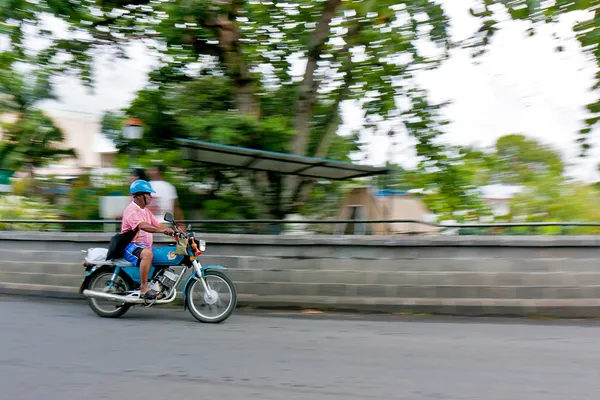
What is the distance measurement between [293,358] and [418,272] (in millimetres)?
3162

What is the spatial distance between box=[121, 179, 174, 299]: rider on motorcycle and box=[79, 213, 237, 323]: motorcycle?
9 cm

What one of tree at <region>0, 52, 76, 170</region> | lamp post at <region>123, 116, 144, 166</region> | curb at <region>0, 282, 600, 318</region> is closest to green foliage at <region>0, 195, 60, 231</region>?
lamp post at <region>123, 116, 144, 166</region>

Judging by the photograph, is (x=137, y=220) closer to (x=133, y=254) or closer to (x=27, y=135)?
(x=133, y=254)

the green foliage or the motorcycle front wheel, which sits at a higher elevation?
the green foliage

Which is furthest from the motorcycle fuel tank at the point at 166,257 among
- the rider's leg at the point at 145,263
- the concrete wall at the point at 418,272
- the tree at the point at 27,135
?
the tree at the point at 27,135

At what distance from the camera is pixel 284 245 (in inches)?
327

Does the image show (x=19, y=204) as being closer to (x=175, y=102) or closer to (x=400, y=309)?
(x=175, y=102)

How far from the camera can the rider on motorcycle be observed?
23.7 feet

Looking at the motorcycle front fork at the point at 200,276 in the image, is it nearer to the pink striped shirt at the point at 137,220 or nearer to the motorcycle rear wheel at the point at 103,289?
the pink striped shirt at the point at 137,220

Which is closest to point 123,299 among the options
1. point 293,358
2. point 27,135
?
point 293,358

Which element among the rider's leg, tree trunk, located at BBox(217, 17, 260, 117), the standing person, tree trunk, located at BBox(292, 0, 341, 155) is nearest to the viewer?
the rider's leg

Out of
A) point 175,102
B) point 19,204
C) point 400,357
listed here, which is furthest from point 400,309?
point 19,204

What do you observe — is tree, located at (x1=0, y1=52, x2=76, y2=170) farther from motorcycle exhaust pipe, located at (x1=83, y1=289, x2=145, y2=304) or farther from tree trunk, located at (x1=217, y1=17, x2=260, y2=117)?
motorcycle exhaust pipe, located at (x1=83, y1=289, x2=145, y2=304)

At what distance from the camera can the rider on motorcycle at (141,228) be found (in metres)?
7.21
